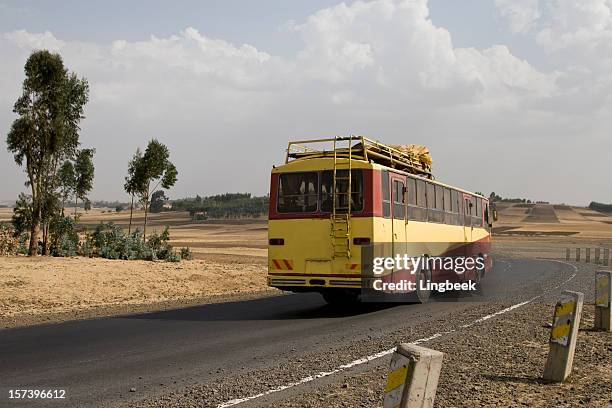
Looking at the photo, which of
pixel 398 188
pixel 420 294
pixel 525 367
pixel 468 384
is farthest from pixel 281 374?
pixel 420 294

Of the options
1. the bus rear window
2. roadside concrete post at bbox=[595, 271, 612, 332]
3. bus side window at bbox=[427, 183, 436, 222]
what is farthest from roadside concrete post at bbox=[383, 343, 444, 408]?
bus side window at bbox=[427, 183, 436, 222]

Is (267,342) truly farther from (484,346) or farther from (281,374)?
(484,346)

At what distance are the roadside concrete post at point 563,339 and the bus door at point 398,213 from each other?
6693 mm

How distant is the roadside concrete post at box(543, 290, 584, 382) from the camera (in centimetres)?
728

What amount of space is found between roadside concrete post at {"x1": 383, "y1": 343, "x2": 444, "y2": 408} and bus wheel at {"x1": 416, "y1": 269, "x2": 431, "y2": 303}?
1201 cm

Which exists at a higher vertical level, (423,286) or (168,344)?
(423,286)

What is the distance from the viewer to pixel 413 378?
390 cm

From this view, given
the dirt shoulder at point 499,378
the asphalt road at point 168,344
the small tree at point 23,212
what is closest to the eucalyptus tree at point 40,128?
the small tree at point 23,212

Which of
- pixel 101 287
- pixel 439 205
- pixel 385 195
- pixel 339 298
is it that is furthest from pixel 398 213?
pixel 101 287

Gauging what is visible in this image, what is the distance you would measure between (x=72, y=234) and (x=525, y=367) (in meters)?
24.2

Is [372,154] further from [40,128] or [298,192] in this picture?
[40,128]

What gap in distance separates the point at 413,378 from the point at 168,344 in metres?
6.76

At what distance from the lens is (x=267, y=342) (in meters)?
10.2

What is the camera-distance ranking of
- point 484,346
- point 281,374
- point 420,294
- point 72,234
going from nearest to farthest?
point 281,374 → point 484,346 → point 420,294 → point 72,234
